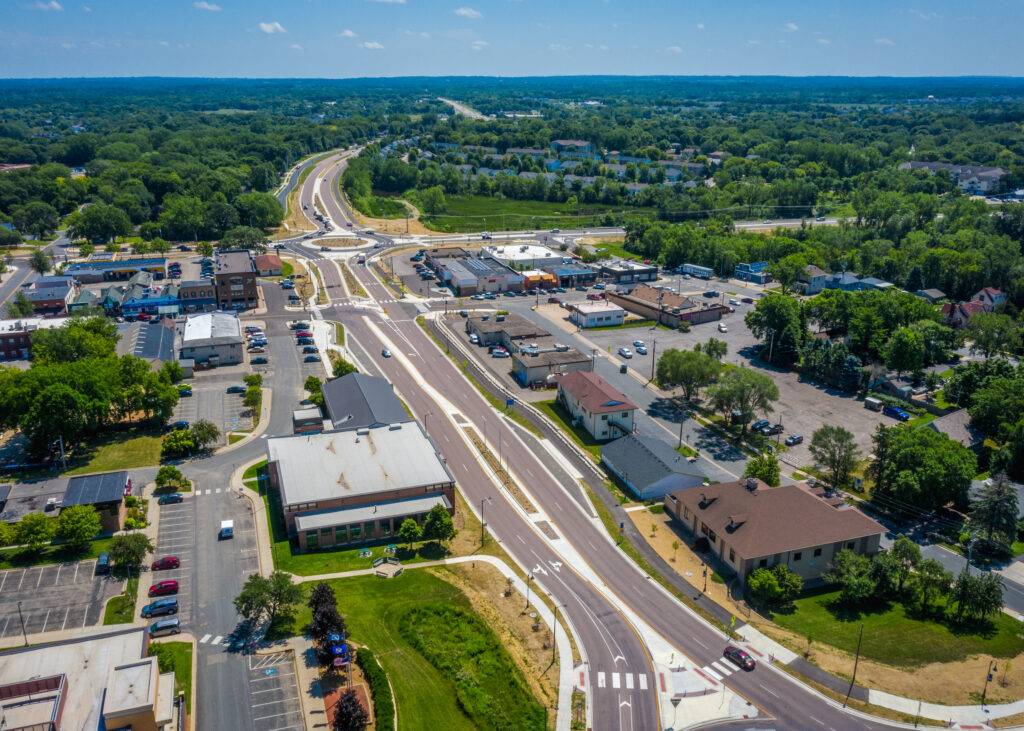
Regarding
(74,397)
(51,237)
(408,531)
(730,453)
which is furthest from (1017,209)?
(51,237)

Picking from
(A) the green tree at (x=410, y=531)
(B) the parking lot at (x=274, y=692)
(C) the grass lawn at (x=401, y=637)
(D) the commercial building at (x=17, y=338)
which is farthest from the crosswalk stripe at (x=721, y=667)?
(D) the commercial building at (x=17, y=338)

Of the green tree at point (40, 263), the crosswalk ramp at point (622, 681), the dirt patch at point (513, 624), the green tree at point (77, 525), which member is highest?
the green tree at point (40, 263)

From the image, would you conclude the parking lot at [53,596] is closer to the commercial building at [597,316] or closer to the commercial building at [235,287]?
the commercial building at [235,287]

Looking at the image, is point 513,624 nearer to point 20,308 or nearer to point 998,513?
point 998,513

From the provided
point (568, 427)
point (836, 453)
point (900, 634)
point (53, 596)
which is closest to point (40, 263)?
point (53, 596)

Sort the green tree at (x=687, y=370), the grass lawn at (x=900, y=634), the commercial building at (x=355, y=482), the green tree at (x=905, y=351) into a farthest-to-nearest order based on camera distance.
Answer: the green tree at (x=905, y=351), the green tree at (x=687, y=370), the commercial building at (x=355, y=482), the grass lawn at (x=900, y=634)
